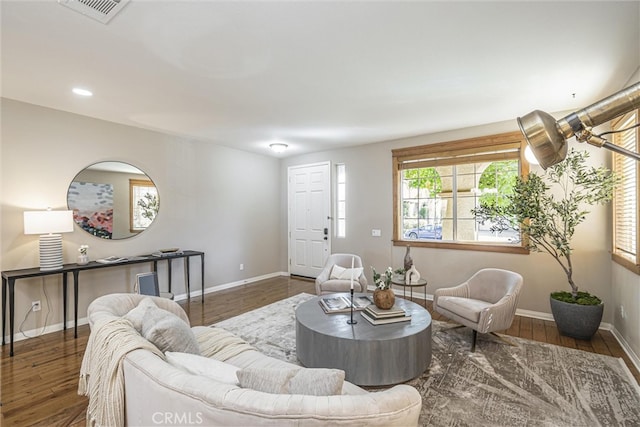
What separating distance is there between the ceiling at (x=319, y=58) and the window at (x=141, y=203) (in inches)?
36.8

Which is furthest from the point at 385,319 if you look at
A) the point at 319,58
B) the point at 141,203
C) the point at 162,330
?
the point at 141,203

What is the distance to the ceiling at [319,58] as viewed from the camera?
1.85 m

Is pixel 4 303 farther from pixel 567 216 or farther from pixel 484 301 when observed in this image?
pixel 567 216

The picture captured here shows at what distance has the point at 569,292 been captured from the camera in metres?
3.53

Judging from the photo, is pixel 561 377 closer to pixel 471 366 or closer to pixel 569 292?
pixel 471 366

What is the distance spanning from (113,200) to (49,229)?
0.91 m

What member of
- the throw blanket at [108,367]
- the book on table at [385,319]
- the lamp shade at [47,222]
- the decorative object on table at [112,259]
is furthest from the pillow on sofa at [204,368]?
the decorative object on table at [112,259]

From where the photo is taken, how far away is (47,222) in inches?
123

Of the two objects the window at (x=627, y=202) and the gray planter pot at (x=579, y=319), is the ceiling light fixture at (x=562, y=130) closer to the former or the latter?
the window at (x=627, y=202)

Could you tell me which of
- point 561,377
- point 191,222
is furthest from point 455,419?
point 191,222

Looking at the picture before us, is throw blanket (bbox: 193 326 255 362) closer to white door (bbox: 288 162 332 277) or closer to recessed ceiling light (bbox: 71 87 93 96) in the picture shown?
recessed ceiling light (bbox: 71 87 93 96)

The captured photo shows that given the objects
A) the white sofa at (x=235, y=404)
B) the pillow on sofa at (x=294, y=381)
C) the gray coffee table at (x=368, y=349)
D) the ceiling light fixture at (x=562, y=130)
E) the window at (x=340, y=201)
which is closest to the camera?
the ceiling light fixture at (x=562, y=130)

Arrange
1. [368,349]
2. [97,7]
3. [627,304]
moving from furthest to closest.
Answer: [627,304]
[368,349]
[97,7]

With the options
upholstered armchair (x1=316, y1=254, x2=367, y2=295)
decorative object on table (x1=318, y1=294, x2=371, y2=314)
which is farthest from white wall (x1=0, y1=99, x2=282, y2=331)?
decorative object on table (x1=318, y1=294, x2=371, y2=314)
